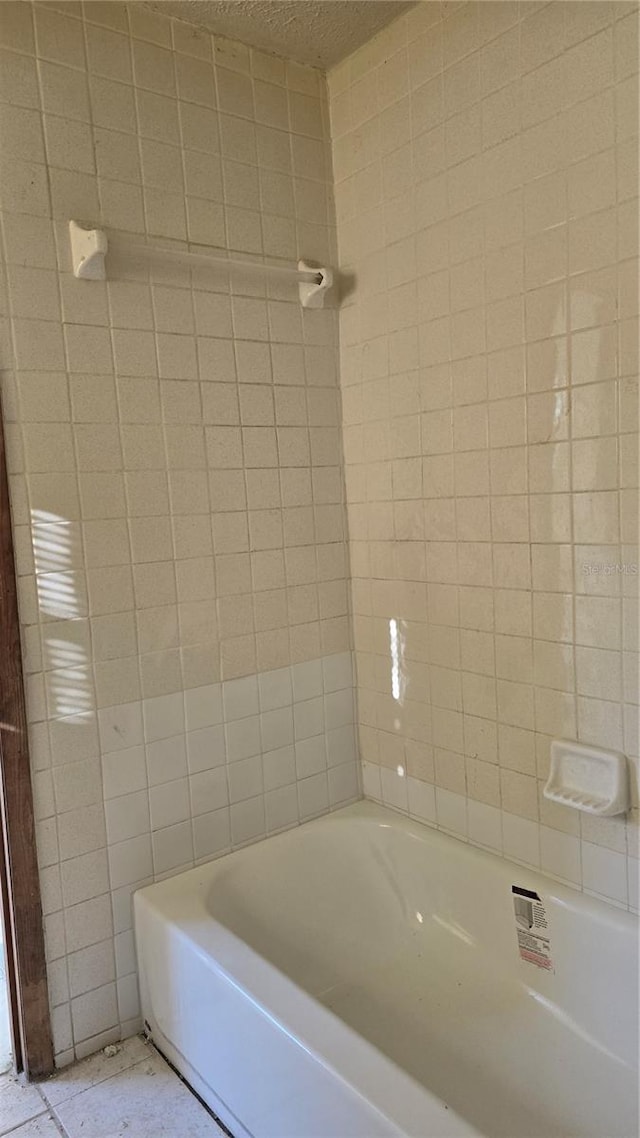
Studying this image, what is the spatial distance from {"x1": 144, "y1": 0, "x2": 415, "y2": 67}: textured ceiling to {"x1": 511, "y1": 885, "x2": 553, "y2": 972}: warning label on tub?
1.99 metres

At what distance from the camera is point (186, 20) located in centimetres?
171

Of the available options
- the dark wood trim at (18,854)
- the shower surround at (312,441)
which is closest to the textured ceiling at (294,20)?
the shower surround at (312,441)

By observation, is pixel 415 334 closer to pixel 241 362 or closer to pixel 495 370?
pixel 495 370

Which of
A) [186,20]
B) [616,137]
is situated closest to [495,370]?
[616,137]

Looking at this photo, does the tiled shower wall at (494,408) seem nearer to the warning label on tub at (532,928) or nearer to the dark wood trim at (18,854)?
the warning label on tub at (532,928)

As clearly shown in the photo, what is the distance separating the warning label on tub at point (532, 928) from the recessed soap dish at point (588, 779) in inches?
8.9

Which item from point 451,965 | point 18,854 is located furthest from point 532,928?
point 18,854

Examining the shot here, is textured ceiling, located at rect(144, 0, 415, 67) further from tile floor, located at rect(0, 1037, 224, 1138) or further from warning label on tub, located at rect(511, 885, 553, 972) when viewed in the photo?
tile floor, located at rect(0, 1037, 224, 1138)

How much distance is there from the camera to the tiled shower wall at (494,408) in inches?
55.3

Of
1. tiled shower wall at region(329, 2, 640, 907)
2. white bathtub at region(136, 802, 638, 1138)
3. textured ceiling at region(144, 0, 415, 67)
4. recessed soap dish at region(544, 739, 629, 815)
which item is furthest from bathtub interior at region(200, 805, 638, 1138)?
textured ceiling at region(144, 0, 415, 67)

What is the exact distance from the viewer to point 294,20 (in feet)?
5.68

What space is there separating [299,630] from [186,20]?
1.45 metres

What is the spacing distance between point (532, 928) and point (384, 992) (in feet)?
1.23

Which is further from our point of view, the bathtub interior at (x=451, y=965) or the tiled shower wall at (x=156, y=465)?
the tiled shower wall at (x=156, y=465)
